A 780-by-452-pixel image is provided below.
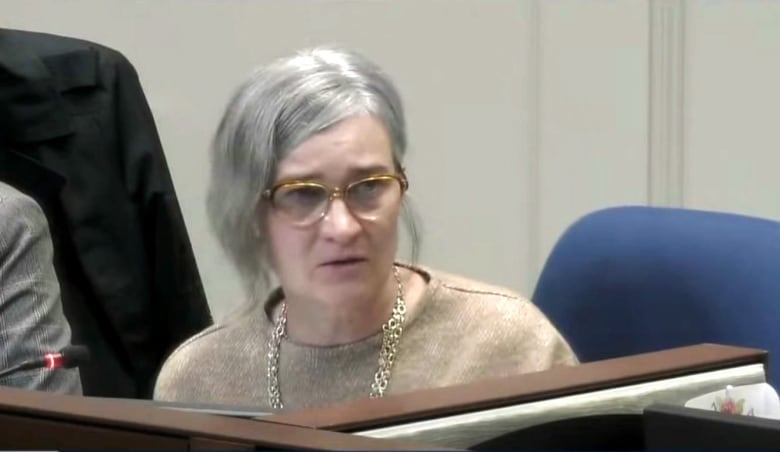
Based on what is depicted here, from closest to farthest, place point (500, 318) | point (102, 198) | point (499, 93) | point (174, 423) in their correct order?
point (174, 423) < point (500, 318) < point (102, 198) < point (499, 93)

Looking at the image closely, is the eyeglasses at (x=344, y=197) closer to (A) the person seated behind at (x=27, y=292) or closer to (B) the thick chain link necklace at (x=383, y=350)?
(B) the thick chain link necklace at (x=383, y=350)

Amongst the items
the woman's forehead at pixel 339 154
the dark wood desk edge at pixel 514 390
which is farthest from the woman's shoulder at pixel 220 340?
the dark wood desk edge at pixel 514 390

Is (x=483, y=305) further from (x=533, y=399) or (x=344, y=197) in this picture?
(x=533, y=399)

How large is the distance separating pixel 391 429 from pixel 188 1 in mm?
1767

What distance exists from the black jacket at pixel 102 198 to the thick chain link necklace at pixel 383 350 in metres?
0.53

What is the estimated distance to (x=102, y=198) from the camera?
1821 millimetres

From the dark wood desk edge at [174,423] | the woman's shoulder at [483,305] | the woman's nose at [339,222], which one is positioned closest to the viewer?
the dark wood desk edge at [174,423]

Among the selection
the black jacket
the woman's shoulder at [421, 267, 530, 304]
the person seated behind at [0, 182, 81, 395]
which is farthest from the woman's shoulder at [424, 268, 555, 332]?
the black jacket

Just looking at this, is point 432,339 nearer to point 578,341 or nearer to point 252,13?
point 578,341

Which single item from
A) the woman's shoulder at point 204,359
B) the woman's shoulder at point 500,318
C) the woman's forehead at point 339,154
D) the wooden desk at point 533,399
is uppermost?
the wooden desk at point 533,399

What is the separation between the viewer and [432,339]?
129 cm

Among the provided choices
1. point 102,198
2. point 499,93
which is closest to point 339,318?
point 102,198

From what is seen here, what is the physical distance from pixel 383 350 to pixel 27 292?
36 centimetres

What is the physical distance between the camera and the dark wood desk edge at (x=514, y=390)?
52cm
